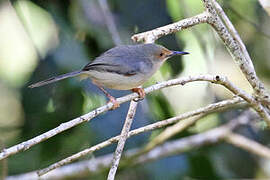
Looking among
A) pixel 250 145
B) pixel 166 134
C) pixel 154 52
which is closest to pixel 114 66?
pixel 154 52

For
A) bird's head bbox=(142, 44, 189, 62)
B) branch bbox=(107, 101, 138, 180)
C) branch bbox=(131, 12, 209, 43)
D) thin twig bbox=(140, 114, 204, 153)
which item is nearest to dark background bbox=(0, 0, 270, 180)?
thin twig bbox=(140, 114, 204, 153)

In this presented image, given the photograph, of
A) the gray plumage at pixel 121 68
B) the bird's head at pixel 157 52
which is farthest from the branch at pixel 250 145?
the gray plumage at pixel 121 68

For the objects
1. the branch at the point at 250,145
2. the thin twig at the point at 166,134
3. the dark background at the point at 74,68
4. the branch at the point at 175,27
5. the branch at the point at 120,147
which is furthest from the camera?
the branch at the point at 250,145

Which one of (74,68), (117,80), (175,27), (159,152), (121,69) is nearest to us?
(175,27)

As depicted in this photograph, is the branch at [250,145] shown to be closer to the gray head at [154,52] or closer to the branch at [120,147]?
the gray head at [154,52]

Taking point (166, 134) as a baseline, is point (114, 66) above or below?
above

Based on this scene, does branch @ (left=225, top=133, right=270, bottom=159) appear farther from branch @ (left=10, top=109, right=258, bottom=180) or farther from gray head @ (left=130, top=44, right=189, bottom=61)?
gray head @ (left=130, top=44, right=189, bottom=61)

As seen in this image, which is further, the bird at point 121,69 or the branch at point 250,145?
the branch at point 250,145

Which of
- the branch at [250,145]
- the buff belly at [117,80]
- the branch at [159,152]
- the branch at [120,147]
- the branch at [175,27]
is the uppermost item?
the branch at [175,27]

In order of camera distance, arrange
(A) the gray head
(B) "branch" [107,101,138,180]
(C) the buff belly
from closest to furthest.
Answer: (B) "branch" [107,101,138,180] < (C) the buff belly < (A) the gray head

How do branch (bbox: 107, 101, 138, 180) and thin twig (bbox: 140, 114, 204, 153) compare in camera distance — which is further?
thin twig (bbox: 140, 114, 204, 153)

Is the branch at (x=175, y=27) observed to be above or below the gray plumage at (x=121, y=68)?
above

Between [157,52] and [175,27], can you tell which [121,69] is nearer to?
[157,52]

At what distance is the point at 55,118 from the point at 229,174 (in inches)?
97.6
